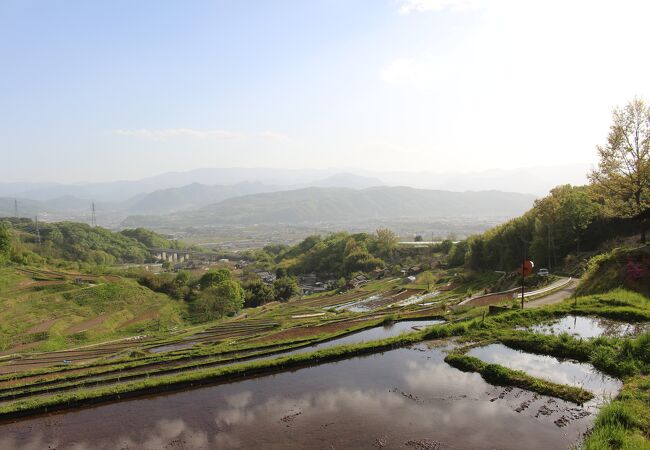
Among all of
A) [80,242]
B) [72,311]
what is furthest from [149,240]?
[72,311]

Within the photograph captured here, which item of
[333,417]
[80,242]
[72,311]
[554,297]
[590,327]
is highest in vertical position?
[590,327]

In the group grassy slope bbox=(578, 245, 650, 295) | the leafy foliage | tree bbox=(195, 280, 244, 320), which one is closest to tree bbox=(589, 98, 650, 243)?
grassy slope bbox=(578, 245, 650, 295)

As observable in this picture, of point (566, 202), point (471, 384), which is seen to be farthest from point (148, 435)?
point (566, 202)

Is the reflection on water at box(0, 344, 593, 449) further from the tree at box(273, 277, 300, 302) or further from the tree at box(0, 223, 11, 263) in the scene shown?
the tree at box(0, 223, 11, 263)

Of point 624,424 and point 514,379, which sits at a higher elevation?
point 624,424

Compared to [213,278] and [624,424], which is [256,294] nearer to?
[213,278]

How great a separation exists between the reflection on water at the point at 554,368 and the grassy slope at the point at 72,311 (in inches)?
1623

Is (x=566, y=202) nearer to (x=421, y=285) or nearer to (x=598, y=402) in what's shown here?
(x=421, y=285)

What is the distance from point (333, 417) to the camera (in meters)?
14.8

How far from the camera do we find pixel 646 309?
2095cm

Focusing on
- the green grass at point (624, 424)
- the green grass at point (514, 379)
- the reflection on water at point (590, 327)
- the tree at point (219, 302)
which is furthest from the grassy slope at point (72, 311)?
the green grass at point (624, 424)

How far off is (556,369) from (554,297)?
14684 mm

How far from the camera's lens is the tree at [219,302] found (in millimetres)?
59344

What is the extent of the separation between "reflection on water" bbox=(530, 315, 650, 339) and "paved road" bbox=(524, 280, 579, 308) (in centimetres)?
454
